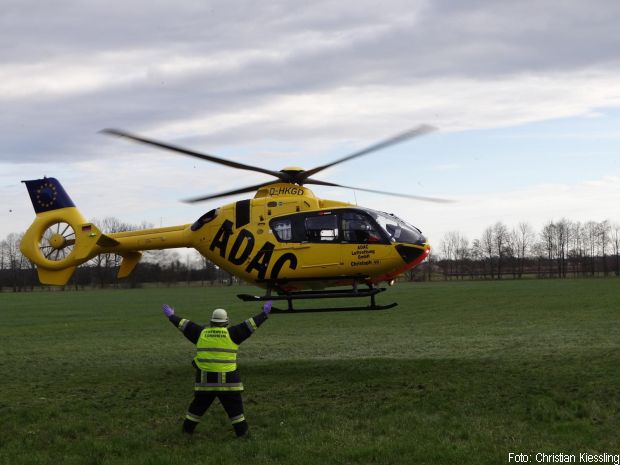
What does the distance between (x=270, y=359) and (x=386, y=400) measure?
8899 millimetres

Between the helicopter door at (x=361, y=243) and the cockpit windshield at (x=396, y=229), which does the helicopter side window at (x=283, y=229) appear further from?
the cockpit windshield at (x=396, y=229)

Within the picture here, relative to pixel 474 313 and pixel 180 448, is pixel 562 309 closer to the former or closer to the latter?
pixel 474 313

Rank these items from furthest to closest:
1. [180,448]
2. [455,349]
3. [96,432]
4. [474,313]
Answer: [474,313], [455,349], [96,432], [180,448]

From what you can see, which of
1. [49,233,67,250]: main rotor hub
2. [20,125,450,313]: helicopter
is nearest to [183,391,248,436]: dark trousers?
[20,125,450,313]: helicopter

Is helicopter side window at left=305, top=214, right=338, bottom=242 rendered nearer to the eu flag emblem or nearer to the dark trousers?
the dark trousers

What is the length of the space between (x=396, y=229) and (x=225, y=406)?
746 centimetres

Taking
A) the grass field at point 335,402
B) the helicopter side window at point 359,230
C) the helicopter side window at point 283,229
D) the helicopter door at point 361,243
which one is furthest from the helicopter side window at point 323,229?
the grass field at point 335,402

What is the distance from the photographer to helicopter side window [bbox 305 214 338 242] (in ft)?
60.6

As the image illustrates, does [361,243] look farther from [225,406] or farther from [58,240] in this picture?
[58,240]

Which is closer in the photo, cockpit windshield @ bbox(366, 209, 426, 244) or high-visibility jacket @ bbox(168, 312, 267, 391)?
high-visibility jacket @ bbox(168, 312, 267, 391)

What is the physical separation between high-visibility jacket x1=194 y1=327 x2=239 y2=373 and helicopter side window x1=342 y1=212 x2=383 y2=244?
248 inches

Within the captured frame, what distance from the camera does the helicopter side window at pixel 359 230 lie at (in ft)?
60.1

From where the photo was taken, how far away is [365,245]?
1831 centimetres

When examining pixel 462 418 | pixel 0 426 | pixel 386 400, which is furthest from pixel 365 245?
pixel 0 426
